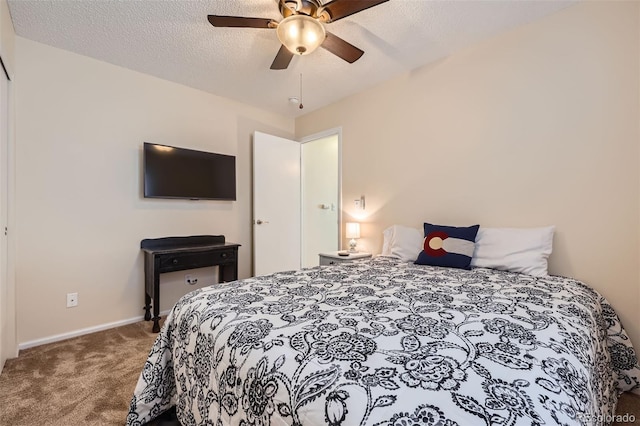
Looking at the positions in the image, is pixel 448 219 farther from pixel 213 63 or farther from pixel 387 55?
pixel 213 63

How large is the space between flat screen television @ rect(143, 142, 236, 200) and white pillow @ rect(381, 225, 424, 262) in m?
1.90

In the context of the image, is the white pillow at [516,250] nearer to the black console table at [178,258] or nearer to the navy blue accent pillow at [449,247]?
the navy blue accent pillow at [449,247]

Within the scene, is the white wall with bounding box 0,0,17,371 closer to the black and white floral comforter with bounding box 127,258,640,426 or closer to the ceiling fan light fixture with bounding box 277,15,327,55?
the black and white floral comforter with bounding box 127,258,640,426

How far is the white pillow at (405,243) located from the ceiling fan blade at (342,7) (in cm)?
177

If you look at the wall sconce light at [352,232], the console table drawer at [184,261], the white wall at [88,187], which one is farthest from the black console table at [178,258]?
the wall sconce light at [352,232]

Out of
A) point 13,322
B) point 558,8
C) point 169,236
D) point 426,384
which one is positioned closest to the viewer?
point 426,384

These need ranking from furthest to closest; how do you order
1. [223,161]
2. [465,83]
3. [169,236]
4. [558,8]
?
[223,161]
[169,236]
[465,83]
[558,8]

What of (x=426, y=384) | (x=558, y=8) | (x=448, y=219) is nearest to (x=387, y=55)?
(x=558, y=8)

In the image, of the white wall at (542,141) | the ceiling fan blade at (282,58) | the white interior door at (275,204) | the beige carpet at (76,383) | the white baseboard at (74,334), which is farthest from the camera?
the white interior door at (275,204)

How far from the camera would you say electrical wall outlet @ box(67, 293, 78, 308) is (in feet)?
8.38

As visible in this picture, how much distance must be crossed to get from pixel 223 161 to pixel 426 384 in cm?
320

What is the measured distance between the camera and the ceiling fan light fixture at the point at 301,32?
5.64 feet

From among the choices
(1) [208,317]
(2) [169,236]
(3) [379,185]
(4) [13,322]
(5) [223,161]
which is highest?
(5) [223,161]

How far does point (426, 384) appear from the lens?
0.69m
